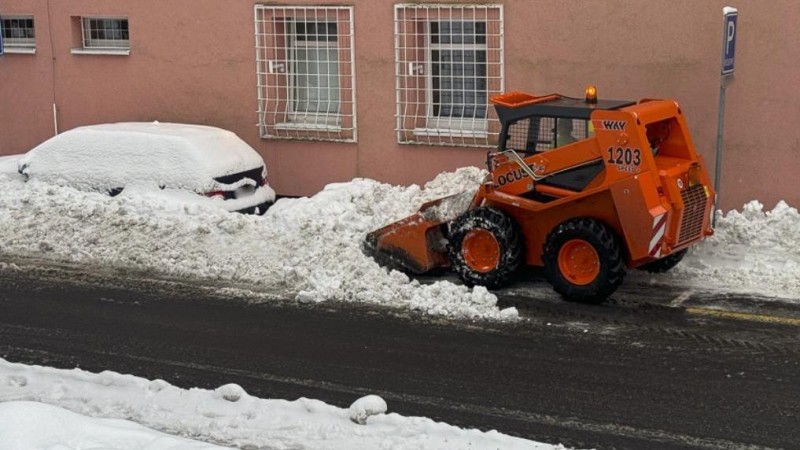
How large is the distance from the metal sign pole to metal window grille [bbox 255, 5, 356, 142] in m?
5.18

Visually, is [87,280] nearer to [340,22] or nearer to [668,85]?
[340,22]

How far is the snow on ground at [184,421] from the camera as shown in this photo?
770 centimetres

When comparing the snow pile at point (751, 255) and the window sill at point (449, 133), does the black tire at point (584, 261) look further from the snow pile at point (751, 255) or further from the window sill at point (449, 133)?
the window sill at point (449, 133)

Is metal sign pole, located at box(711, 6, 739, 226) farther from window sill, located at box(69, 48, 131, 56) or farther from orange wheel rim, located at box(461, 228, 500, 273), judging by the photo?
window sill, located at box(69, 48, 131, 56)

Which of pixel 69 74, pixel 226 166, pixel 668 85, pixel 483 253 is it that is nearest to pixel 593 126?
pixel 483 253

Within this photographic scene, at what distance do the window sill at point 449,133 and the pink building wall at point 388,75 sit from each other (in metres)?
0.20

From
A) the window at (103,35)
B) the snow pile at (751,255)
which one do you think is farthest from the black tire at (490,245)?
the window at (103,35)

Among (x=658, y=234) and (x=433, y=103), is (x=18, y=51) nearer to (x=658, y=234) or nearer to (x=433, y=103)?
(x=433, y=103)

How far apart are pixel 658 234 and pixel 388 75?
19.2 ft

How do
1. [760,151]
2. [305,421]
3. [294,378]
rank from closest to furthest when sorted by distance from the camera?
1. [305,421]
2. [294,378]
3. [760,151]

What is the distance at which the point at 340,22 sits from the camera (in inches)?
643

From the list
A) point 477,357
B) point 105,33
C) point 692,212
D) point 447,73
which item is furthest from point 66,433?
point 105,33

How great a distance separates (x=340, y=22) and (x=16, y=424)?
969 centimetres

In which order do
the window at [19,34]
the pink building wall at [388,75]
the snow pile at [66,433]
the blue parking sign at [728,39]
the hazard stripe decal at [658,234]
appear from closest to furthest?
1. the snow pile at [66,433]
2. the hazard stripe decal at [658,234]
3. the blue parking sign at [728,39]
4. the pink building wall at [388,75]
5. the window at [19,34]
